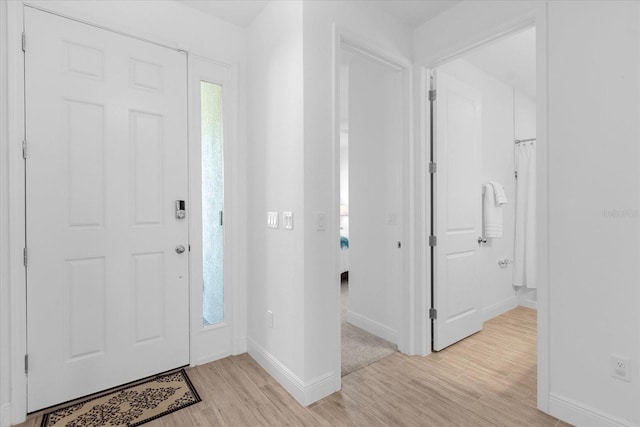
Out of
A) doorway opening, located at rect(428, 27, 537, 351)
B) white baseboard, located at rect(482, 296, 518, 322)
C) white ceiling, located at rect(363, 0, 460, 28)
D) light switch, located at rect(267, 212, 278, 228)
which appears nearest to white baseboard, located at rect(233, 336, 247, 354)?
light switch, located at rect(267, 212, 278, 228)

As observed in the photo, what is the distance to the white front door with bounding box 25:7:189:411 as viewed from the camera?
6.08ft

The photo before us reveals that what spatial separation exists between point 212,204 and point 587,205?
2.41 m

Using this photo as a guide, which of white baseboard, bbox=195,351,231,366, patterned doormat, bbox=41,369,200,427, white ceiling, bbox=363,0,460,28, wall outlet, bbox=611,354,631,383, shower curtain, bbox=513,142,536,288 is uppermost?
white ceiling, bbox=363,0,460,28

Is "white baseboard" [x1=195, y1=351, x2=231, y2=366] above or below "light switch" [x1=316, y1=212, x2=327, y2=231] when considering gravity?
below

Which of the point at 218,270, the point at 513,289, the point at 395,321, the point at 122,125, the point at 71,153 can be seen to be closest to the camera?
the point at 71,153

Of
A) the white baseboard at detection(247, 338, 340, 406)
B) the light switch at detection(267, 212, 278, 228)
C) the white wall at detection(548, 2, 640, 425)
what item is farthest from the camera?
the light switch at detection(267, 212, 278, 228)

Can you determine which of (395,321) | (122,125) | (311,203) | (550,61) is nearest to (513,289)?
(395,321)

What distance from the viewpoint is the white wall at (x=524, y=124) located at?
386 centimetres

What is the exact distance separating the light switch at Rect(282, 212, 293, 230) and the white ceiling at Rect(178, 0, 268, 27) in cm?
153

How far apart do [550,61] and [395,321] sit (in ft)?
7.15

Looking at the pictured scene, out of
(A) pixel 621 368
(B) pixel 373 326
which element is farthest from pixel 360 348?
(A) pixel 621 368

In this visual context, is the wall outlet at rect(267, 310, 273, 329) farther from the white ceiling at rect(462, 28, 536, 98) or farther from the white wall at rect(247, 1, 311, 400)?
the white ceiling at rect(462, 28, 536, 98)

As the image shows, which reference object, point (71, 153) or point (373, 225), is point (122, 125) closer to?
point (71, 153)

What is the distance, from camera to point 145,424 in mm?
1767
